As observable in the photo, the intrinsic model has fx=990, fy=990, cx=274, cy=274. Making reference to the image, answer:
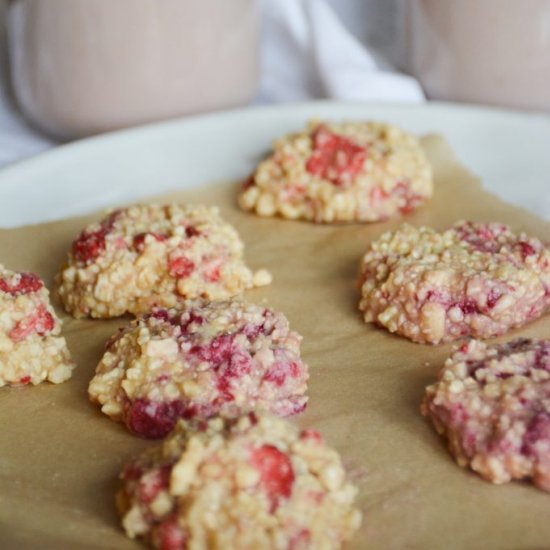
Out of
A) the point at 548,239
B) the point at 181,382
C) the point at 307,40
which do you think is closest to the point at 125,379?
the point at 181,382

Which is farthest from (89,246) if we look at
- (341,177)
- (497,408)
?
(497,408)

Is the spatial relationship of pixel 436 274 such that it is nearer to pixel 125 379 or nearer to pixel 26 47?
pixel 125 379

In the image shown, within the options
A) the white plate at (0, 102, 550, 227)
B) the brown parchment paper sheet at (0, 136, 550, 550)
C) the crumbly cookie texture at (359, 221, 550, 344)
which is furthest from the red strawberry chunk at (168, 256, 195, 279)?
the white plate at (0, 102, 550, 227)

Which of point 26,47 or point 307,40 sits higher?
point 26,47

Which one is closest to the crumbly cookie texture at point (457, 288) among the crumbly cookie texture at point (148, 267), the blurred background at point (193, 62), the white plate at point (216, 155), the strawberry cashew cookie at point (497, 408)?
the strawberry cashew cookie at point (497, 408)

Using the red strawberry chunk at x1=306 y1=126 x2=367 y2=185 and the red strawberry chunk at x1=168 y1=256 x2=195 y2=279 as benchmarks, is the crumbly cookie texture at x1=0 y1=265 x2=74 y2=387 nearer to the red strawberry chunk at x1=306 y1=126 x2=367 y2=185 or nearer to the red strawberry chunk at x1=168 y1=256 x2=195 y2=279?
the red strawberry chunk at x1=168 y1=256 x2=195 y2=279

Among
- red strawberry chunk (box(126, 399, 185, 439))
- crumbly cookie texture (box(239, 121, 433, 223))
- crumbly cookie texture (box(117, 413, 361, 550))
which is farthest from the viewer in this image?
crumbly cookie texture (box(239, 121, 433, 223))
